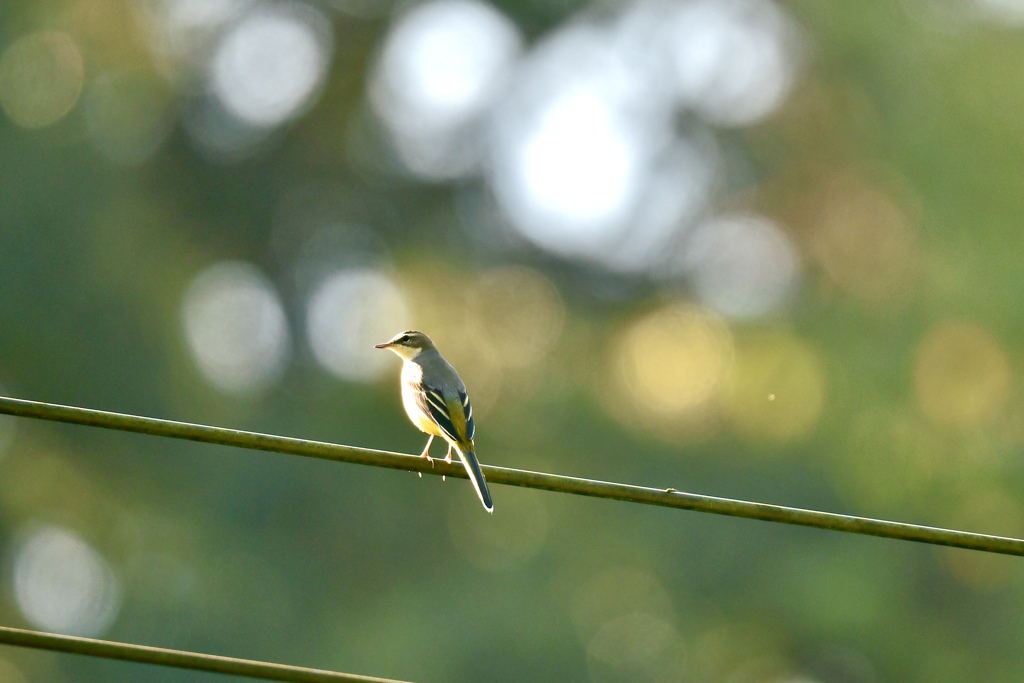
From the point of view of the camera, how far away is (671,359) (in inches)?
1005

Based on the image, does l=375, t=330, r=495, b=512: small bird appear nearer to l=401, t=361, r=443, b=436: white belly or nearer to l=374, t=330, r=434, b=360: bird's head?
l=401, t=361, r=443, b=436: white belly

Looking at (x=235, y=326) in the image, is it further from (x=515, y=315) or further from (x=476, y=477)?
(x=476, y=477)

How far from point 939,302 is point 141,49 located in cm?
1606

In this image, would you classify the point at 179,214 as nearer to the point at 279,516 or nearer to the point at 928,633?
the point at 279,516

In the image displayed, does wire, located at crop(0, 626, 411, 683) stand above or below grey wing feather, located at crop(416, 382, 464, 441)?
below

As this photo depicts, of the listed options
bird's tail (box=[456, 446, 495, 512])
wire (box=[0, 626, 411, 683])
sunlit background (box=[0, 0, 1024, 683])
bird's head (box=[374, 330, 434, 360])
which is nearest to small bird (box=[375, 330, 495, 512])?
bird's tail (box=[456, 446, 495, 512])

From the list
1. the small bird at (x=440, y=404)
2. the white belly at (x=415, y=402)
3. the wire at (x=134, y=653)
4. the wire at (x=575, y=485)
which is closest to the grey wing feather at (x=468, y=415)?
the small bird at (x=440, y=404)

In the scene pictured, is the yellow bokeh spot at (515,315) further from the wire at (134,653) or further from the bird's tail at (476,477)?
the wire at (134,653)

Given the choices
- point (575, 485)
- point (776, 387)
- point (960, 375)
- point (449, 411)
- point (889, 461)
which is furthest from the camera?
point (776, 387)

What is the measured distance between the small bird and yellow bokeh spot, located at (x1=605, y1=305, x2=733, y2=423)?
14.3 meters

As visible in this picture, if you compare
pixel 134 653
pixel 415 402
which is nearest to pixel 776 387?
A: pixel 415 402

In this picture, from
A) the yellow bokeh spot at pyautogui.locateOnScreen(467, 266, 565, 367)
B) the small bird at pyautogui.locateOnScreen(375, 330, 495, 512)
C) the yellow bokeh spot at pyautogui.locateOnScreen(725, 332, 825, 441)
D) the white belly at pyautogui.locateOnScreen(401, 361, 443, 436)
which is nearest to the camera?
the small bird at pyautogui.locateOnScreen(375, 330, 495, 512)

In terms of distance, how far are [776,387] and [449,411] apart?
16220 millimetres

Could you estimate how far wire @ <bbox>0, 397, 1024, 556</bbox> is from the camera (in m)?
5.18
